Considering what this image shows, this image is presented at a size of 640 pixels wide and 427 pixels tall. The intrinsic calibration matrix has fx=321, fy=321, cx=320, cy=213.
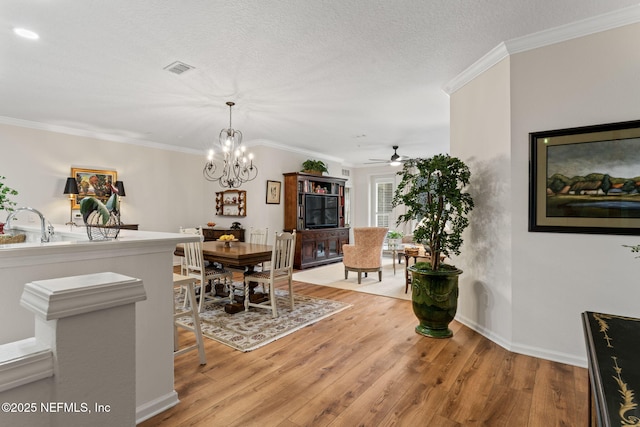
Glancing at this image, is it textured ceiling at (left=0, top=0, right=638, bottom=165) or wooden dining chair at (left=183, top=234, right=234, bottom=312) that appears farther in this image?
wooden dining chair at (left=183, top=234, right=234, bottom=312)

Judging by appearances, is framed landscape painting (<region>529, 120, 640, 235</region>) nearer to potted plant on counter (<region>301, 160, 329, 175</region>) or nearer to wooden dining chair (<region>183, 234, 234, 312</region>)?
wooden dining chair (<region>183, 234, 234, 312</region>)

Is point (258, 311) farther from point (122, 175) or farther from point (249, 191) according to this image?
point (122, 175)

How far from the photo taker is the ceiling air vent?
3.06 metres

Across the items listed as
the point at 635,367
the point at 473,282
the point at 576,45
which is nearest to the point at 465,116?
the point at 576,45

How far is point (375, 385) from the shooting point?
2.33 m

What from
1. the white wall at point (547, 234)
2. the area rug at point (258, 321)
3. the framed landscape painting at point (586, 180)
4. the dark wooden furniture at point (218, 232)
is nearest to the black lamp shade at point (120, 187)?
the dark wooden furniture at point (218, 232)

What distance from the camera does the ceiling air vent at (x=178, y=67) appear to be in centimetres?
306

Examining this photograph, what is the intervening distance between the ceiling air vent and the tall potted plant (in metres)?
2.38

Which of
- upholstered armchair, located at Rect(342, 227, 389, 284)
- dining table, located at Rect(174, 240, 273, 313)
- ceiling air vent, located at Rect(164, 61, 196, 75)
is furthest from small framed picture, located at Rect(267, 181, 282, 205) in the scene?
ceiling air vent, located at Rect(164, 61, 196, 75)

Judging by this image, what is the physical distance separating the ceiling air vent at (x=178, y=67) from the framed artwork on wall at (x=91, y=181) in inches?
124

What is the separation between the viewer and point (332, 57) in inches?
117

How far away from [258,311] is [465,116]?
3308 millimetres

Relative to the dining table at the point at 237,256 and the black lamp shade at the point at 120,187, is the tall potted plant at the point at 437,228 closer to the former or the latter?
the dining table at the point at 237,256

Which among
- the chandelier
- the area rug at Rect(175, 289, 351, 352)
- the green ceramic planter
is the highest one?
the chandelier
